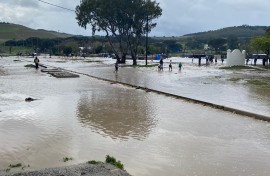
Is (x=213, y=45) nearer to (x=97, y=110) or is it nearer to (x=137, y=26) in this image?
(x=137, y=26)

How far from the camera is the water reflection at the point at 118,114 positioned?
11961 millimetres

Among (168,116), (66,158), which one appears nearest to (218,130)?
(168,116)

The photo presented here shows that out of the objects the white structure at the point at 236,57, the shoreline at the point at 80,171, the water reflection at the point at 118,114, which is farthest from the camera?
the white structure at the point at 236,57

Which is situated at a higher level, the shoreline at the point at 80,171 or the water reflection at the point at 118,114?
the shoreline at the point at 80,171

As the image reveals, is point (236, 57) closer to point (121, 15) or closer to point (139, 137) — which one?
point (121, 15)

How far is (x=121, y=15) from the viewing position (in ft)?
184

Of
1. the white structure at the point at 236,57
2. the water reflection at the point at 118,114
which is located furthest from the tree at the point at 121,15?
the water reflection at the point at 118,114

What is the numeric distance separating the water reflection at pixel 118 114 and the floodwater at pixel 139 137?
0.11 ft

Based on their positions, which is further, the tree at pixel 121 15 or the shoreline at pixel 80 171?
the tree at pixel 121 15

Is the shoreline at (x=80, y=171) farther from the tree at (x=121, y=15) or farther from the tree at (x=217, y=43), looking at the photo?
the tree at (x=217, y=43)

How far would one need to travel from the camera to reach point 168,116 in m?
14.7

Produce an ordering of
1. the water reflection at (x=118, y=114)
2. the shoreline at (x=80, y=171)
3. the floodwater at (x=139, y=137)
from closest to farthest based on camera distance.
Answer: the shoreline at (x=80, y=171)
the floodwater at (x=139, y=137)
the water reflection at (x=118, y=114)

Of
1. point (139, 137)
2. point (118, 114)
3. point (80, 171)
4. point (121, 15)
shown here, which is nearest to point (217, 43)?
point (121, 15)

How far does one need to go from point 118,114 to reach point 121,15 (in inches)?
1686
